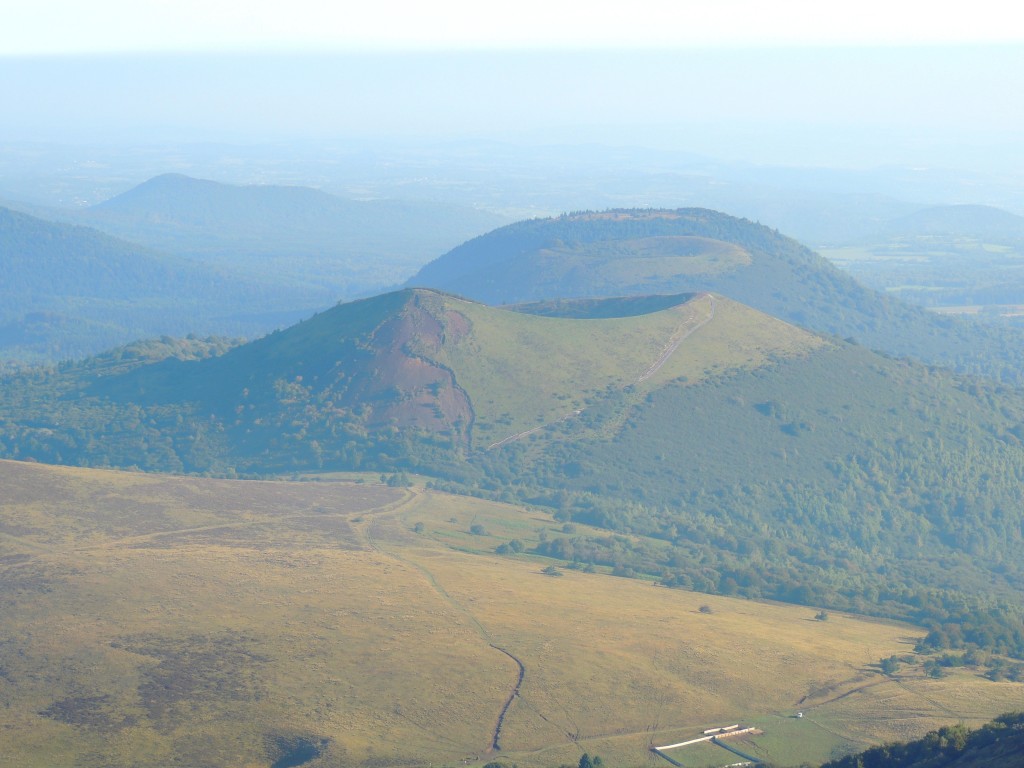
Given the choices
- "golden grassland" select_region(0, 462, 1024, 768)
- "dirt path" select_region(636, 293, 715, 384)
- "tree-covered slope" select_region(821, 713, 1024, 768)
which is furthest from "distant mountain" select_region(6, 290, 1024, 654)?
"tree-covered slope" select_region(821, 713, 1024, 768)

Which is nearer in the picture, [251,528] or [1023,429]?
[251,528]

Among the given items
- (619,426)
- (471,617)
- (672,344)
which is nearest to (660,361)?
(672,344)

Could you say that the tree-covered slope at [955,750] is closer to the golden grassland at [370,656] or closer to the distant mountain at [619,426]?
the golden grassland at [370,656]

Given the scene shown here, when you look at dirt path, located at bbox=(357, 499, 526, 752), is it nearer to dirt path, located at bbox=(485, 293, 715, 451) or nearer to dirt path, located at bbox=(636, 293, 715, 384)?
dirt path, located at bbox=(485, 293, 715, 451)

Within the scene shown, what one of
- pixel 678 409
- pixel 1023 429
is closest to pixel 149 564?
pixel 678 409

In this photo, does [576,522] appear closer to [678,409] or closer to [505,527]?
[505,527]
